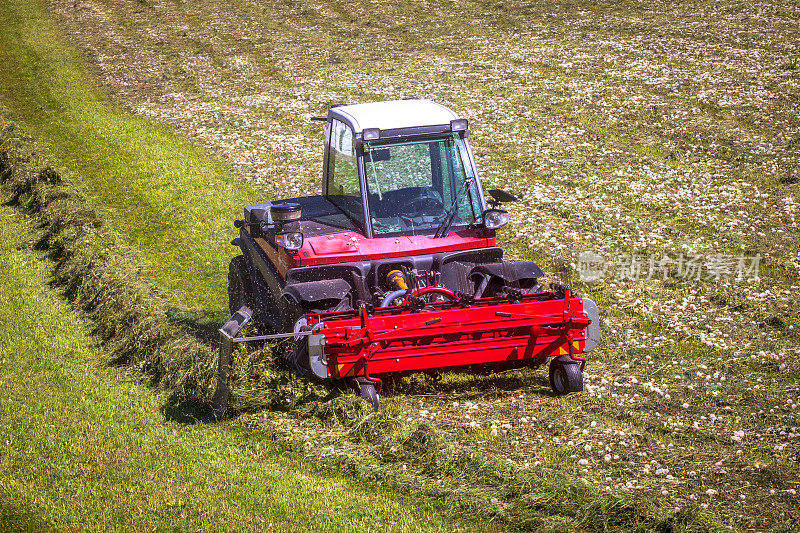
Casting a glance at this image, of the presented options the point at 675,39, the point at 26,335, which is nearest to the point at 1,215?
the point at 26,335

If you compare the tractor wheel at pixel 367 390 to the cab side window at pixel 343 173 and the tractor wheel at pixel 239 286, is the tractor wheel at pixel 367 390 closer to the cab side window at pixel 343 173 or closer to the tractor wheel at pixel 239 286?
the cab side window at pixel 343 173

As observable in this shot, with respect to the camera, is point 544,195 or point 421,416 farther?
point 544,195

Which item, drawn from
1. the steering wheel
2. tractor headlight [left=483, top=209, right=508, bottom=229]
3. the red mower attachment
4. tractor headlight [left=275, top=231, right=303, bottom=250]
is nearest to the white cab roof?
the steering wheel

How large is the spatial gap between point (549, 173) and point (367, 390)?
11799mm

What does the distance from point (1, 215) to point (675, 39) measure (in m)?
22.5

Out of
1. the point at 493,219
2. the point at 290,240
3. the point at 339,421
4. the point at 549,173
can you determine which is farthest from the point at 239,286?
the point at 549,173

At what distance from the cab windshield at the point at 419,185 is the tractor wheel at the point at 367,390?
78.9 inches

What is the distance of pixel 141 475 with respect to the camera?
7.66 metres

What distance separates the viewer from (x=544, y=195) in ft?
58.7

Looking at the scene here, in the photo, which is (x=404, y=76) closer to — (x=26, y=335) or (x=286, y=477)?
(x=26, y=335)

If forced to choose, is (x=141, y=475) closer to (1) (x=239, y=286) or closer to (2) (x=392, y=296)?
(2) (x=392, y=296)

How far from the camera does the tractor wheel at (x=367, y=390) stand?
866 centimetres

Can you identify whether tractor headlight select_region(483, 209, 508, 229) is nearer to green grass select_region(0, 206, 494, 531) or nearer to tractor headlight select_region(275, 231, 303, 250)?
tractor headlight select_region(275, 231, 303, 250)

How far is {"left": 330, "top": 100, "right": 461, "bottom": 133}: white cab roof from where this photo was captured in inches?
401
